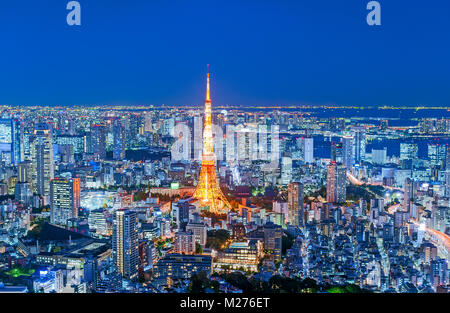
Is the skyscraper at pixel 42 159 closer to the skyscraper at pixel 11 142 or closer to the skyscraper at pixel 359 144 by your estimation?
the skyscraper at pixel 11 142

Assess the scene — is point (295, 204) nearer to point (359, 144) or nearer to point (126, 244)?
point (359, 144)

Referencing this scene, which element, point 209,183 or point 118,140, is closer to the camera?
point 209,183

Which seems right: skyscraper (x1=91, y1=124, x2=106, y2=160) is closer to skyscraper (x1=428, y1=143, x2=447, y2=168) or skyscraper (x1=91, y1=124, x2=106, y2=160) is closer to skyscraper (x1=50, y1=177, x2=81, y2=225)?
skyscraper (x1=50, y1=177, x2=81, y2=225)

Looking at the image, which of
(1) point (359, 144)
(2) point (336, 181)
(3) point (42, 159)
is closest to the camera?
(1) point (359, 144)

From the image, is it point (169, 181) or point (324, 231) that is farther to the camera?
point (169, 181)

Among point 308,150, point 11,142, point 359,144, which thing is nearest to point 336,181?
point 308,150
